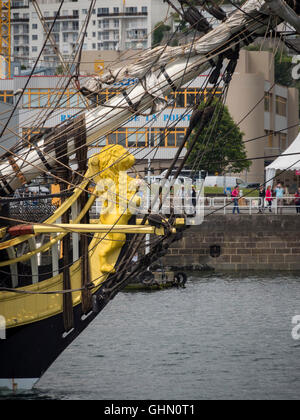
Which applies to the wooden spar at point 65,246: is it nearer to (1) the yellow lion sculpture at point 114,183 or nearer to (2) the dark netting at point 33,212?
(2) the dark netting at point 33,212

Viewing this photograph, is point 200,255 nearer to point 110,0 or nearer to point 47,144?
point 47,144

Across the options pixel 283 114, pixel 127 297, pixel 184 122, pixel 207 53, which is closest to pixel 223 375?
pixel 207 53

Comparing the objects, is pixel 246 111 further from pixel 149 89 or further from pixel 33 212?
pixel 33 212

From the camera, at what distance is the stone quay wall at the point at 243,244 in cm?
3638

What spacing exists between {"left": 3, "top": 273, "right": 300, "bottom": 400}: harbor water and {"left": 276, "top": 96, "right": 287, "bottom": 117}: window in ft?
131

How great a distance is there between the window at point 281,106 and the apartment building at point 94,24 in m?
56.0

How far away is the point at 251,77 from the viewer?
62719 millimetres

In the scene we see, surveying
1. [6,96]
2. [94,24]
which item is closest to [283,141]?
[6,96]

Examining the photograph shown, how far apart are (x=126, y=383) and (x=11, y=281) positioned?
9.70 feet

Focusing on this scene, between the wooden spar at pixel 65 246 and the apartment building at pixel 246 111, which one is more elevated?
the apartment building at pixel 246 111

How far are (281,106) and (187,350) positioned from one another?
2037 inches

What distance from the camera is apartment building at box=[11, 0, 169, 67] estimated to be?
13088 cm

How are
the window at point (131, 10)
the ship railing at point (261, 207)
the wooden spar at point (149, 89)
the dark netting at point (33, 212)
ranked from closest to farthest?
1. the wooden spar at point (149, 89)
2. the dark netting at point (33, 212)
3. the ship railing at point (261, 207)
4. the window at point (131, 10)

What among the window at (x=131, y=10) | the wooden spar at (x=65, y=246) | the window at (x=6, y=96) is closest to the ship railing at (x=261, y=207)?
the wooden spar at (x=65, y=246)
